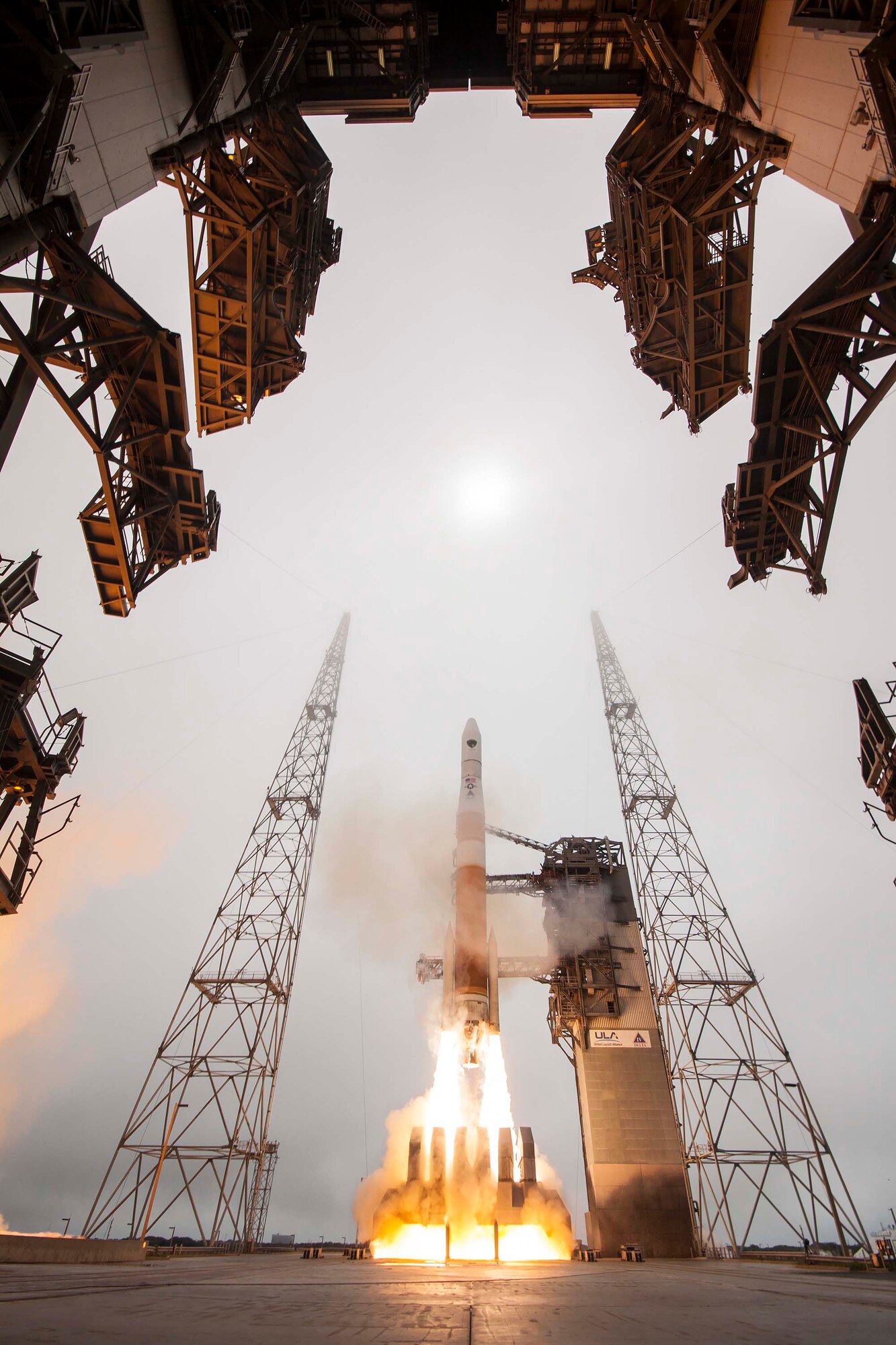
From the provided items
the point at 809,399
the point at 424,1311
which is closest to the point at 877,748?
the point at 809,399

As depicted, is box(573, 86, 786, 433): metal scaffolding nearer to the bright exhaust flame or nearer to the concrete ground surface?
the concrete ground surface

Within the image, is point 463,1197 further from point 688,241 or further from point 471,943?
point 688,241

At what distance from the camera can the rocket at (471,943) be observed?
29891mm

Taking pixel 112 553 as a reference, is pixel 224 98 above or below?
above

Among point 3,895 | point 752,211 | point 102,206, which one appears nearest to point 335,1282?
point 3,895

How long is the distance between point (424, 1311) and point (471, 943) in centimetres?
2653

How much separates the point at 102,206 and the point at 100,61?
2.09 m

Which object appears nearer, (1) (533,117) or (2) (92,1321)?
(2) (92,1321)

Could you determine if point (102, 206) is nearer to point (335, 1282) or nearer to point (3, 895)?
point (3, 895)

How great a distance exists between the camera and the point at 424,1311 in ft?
20.3

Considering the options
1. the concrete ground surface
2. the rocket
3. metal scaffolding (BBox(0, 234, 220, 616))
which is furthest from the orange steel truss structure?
the rocket

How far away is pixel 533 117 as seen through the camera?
69.9ft

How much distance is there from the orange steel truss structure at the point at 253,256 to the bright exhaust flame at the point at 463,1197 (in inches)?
1119

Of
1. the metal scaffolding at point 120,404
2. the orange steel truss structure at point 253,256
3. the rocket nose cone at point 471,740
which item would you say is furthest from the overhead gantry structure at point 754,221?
the rocket nose cone at point 471,740
